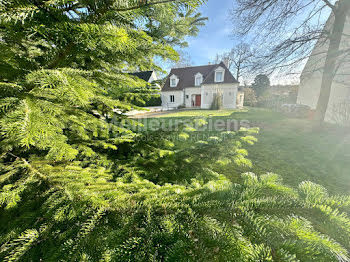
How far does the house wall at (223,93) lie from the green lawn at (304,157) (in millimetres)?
11741

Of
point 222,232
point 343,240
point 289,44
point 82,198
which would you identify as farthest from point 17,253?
point 289,44

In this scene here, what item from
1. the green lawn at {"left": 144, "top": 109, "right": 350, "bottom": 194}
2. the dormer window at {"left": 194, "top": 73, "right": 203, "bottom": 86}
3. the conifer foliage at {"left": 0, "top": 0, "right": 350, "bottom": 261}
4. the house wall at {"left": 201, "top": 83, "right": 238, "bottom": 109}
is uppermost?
the dormer window at {"left": 194, "top": 73, "right": 203, "bottom": 86}

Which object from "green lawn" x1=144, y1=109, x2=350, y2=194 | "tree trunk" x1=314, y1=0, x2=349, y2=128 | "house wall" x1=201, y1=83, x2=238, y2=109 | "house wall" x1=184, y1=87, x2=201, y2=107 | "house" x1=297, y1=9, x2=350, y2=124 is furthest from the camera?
"house wall" x1=184, y1=87, x2=201, y2=107

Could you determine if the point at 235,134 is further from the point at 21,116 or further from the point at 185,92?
the point at 185,92

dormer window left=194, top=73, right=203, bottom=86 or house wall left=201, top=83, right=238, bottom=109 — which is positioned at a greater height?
dormer window left=194, top=73, right=203, bottom=86

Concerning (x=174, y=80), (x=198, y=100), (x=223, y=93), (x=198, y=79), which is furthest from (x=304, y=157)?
(x=174, y=80)

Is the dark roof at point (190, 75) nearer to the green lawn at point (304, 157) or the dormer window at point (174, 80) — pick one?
the dormer window at point (174, 80)

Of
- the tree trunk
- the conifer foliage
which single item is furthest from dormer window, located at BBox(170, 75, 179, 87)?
the conifer foliage

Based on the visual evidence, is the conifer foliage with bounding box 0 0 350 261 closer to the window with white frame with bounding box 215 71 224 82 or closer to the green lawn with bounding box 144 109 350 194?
the green lawn with bounding box 144 109 350 194

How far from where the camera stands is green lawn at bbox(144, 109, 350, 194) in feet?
10.9

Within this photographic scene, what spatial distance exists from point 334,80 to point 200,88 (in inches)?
549

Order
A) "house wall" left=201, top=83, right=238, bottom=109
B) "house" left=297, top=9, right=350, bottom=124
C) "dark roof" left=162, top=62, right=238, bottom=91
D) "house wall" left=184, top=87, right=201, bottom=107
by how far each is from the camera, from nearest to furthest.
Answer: "house" left=297, top=9, right=350, bottom=124 → "house wall" left=201, top=83, right=238, bottom=109 → "dark roof" left=162, top=62, right=238, bottom=91 → "house wall" left=184, top=87, right=201, bottom=107

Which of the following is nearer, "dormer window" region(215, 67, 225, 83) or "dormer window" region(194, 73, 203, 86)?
"dormer window" region(215, 67, 225, 83)

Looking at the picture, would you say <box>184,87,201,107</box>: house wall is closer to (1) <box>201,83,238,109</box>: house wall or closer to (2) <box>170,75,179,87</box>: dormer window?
(1) <box>201,83,238,109</box>: house wall
